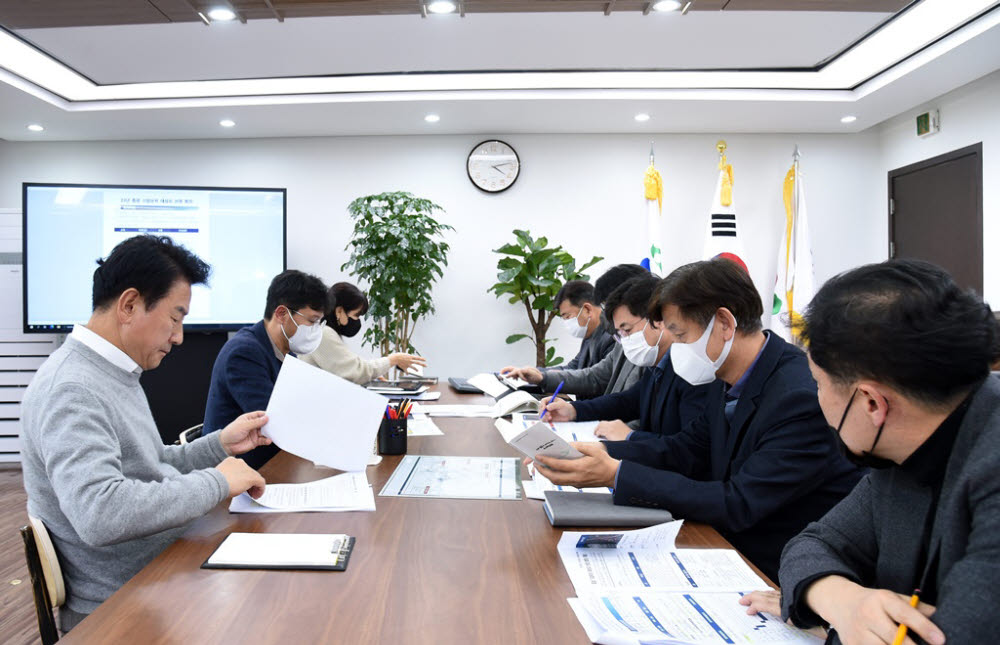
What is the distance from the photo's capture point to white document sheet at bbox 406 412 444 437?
2.35 meters

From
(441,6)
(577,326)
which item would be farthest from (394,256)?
(441,6)

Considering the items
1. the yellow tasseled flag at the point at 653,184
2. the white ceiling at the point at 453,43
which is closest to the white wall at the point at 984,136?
the white ceiling at the point at 453,43

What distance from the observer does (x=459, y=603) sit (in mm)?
1042

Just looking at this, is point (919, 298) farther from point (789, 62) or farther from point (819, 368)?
point (789, 62)

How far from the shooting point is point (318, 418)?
4.96ft

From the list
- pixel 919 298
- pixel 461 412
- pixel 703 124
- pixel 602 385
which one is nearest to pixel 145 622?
pixel 919 298

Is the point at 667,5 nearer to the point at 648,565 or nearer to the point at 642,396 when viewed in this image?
the point at 642,396

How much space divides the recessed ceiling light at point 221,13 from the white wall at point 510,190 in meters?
2.31

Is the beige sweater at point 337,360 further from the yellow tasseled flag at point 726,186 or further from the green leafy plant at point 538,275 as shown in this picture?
the yellow tasseled flag at point 726,186

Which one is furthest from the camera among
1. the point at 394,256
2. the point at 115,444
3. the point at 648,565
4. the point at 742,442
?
the point at 394,256

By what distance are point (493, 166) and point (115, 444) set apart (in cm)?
492

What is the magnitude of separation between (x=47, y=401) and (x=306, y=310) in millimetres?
1296

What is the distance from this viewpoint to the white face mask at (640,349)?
261cm

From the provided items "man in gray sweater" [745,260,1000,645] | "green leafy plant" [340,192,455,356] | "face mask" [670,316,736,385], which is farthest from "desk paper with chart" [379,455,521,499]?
"green leafy plant" [340,192,455,356]
